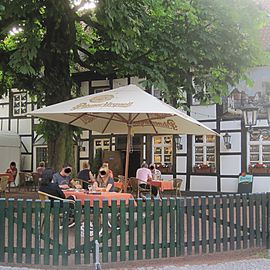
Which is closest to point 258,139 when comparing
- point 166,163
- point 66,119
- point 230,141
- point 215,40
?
point 230,141

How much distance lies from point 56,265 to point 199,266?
2.20m

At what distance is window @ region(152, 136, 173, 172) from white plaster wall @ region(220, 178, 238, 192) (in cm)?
259

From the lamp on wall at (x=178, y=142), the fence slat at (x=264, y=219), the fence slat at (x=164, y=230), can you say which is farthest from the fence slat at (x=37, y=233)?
the lamp on wall at (x=178, y=142)

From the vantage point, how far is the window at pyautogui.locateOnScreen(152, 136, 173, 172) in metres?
21.5

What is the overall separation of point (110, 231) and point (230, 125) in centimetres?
1323

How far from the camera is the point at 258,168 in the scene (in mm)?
18953

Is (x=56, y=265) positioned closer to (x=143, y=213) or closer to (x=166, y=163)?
(x=143, y=213)

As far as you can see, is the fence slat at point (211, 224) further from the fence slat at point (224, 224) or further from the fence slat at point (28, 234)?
the fence slat at point (28, 234)

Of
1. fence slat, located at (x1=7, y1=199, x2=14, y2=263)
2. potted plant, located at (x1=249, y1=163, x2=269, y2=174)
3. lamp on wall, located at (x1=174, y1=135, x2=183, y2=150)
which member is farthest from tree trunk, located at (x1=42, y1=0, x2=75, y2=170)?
potted plant, located at (x1=249, y1=163, x2=269, y2=174)

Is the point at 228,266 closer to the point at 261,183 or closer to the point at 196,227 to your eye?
the point at 196,227

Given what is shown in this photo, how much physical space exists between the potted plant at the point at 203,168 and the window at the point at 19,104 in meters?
11.3

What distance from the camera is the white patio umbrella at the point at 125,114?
907 cm

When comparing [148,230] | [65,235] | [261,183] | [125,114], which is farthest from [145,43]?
[261,183]

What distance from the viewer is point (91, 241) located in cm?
731
